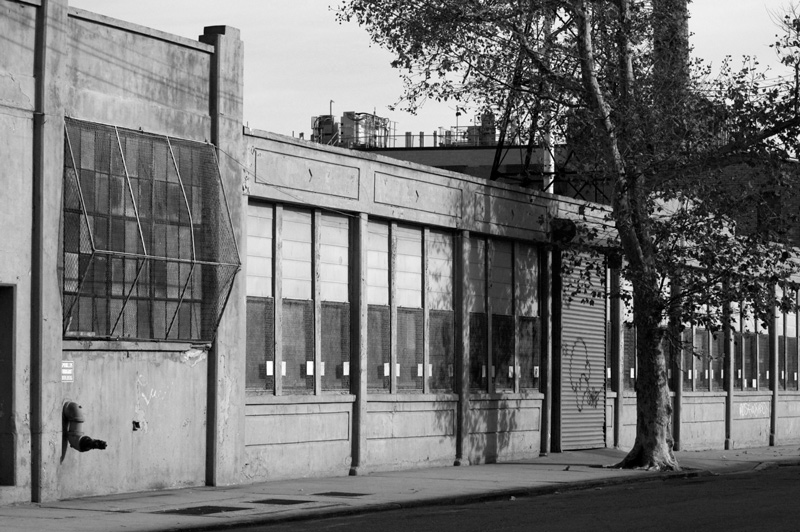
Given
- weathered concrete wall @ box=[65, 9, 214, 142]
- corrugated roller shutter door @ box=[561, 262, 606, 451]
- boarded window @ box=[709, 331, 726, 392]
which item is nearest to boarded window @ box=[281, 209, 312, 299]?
weathered concrete wall @ box=[65, 9, 214, 142]

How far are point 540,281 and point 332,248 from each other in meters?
7.58

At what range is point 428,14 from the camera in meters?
25.5

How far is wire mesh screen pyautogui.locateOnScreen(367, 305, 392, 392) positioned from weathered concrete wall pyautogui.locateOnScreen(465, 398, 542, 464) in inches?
110

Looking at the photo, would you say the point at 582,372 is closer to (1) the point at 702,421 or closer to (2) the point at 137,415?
(1) the point at 702,421

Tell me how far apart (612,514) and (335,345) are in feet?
24.0

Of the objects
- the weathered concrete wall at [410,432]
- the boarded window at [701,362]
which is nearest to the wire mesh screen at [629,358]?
the boarded window at [701,362]

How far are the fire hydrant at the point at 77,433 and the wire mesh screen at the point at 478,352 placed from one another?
407 inches

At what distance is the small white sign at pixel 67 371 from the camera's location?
687 inches

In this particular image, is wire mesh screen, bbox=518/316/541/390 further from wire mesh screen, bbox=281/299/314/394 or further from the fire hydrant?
the fire hydrant

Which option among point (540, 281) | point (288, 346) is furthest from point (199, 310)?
point (540, 281)

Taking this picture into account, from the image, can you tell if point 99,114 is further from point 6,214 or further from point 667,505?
point 667,505

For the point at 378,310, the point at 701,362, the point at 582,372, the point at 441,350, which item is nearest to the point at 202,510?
the point at 378,310

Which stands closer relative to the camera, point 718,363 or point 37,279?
point 37,279

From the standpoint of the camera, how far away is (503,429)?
27.1m
